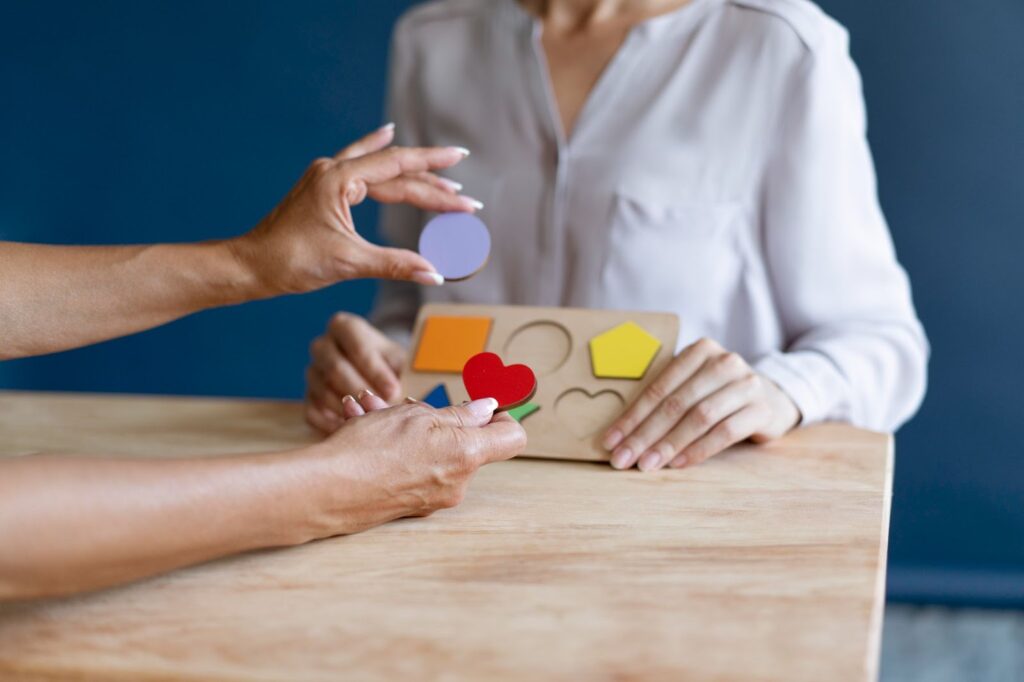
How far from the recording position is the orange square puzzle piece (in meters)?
1.10

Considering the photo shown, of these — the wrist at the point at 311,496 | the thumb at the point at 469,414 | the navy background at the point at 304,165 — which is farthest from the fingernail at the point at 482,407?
the navy background at the point at 304,165

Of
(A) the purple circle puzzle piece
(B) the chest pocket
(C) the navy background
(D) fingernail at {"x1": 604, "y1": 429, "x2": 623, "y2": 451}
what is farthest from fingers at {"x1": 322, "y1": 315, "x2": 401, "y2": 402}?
(C) the navy background

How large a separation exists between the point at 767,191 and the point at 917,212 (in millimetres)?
759

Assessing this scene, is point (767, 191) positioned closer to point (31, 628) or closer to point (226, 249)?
point (226, 249)

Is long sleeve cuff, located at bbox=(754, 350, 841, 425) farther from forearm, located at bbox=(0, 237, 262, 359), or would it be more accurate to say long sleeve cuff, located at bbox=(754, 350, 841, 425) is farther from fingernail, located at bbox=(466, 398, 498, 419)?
forearm, located at bbox=(0, 237, 262, 359)

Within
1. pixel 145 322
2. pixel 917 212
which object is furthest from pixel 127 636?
pixel 917 212

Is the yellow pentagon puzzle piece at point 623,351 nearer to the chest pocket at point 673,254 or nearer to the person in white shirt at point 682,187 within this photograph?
the person in white shirt at point 682,187

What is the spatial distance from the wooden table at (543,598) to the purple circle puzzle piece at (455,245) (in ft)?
0.74

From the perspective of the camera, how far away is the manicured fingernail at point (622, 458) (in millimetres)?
996

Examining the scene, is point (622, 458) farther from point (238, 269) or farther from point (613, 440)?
point (238, 269)

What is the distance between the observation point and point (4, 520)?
640mm

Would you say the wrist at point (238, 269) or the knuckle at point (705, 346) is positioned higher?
the wrist at point (238, 269)

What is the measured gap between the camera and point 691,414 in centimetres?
101

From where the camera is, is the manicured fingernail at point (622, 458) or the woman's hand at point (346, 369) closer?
the manicured fingernail at point (622, 458)
